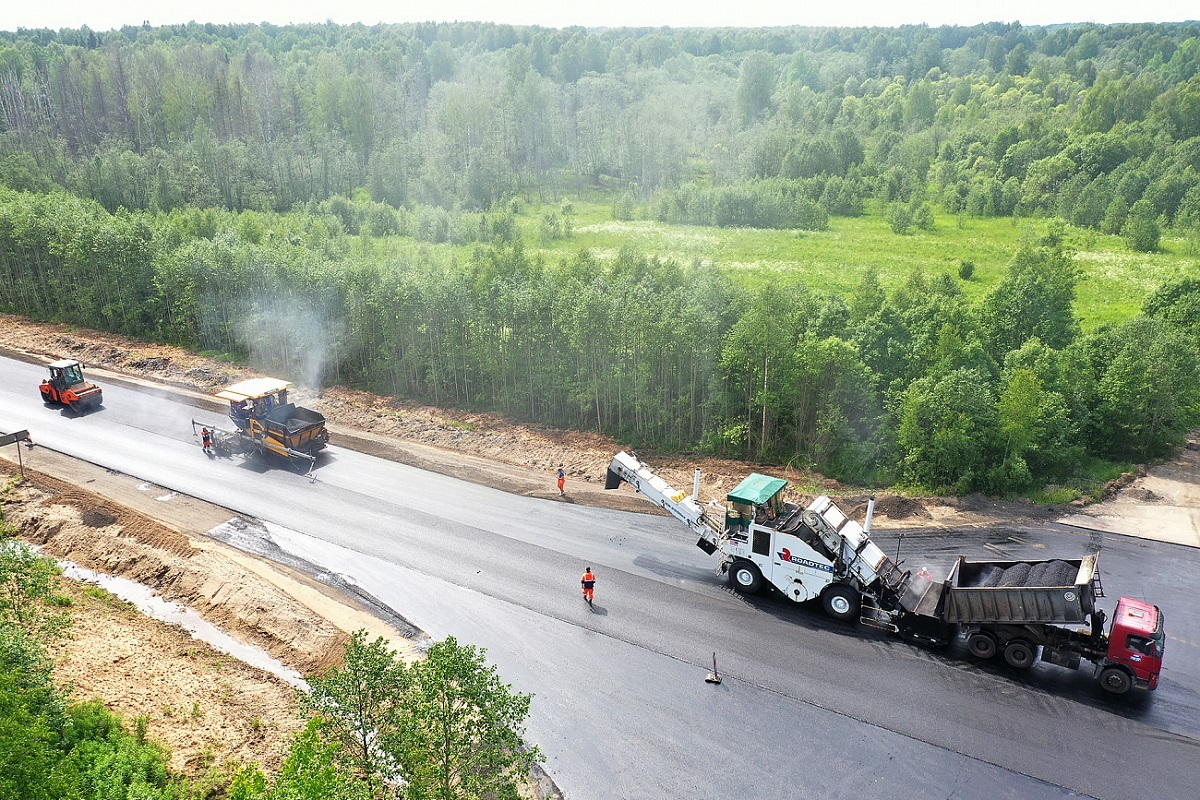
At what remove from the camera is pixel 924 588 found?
20016 mm

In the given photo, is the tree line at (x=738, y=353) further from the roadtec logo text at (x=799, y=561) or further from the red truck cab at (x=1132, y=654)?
the red truck cab at (x=1132, y=654)

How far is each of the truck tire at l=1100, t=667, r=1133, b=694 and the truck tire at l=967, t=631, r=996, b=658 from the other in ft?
7.53

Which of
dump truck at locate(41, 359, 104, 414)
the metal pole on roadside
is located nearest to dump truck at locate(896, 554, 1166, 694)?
the metal pole on roadside

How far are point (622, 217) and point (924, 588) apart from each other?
67380 mm

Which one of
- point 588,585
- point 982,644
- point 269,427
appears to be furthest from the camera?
point 269,427

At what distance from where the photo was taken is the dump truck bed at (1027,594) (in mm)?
17578

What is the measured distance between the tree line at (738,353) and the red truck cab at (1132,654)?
1102 centimetres

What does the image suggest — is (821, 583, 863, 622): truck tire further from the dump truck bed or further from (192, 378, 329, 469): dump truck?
(192, 378, 329, 469): dump truck

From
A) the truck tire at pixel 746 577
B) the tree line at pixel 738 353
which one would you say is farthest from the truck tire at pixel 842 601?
the tree line at pixel 738 353

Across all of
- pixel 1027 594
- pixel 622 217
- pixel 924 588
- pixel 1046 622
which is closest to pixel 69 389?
pixel 924 588

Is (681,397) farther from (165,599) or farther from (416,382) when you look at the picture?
(165,599)

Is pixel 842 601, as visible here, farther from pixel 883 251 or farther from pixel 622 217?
pixel 622 217

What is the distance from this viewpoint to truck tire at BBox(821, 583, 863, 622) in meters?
20.1

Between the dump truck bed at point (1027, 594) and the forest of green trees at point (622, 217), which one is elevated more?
the forest of green trees at point (622, 217)
